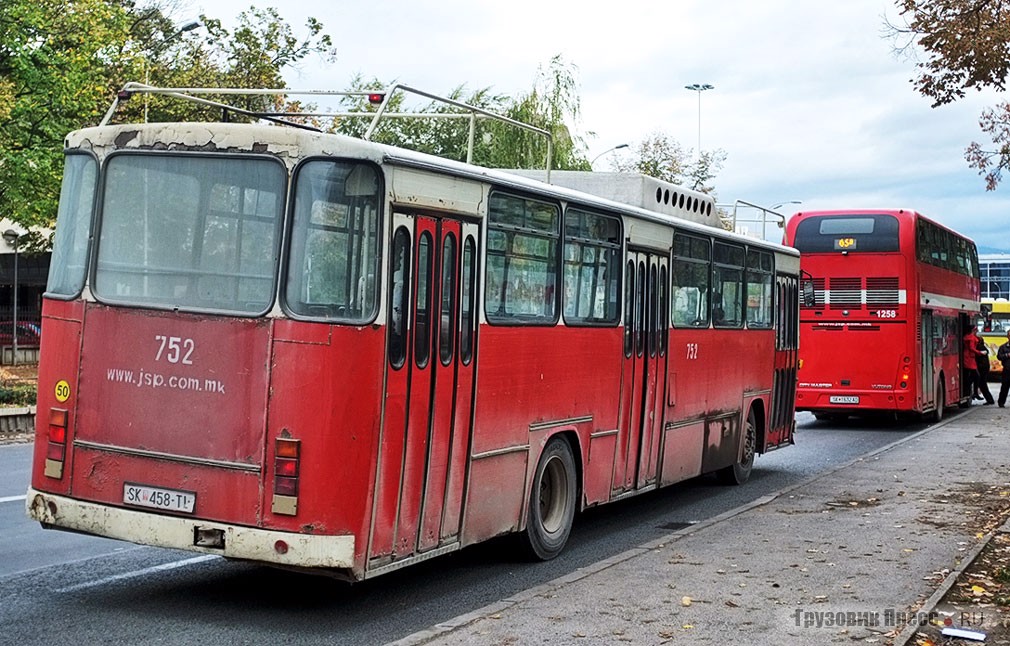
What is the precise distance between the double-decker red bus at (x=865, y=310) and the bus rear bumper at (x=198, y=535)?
19687mm

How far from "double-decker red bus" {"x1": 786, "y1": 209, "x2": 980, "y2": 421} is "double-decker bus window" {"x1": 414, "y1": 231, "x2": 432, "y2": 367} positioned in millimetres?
18449

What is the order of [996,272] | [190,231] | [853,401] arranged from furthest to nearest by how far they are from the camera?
[996,272]
[853,401]
[190,231]

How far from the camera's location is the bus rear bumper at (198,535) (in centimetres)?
786

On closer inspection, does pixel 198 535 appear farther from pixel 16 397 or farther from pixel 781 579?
pixel 16 397

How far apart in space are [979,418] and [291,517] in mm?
24700

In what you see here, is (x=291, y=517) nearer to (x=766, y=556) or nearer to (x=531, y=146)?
(x=766, y=556)

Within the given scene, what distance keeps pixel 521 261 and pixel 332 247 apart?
2.40 meters

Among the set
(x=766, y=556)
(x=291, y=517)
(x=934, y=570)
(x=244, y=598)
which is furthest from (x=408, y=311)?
(x=934, y=570)

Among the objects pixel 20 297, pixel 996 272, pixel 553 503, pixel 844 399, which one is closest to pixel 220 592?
pixel 553 503

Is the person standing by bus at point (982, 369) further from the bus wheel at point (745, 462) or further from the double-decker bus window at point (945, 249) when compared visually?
the bus wheel at point (745, 462)

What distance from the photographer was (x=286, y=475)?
25.9 ft

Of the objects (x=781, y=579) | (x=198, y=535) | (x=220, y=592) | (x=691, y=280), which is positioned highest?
(x=691, y=280)

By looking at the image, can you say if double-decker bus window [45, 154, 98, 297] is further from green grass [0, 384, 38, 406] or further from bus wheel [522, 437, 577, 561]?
green grass [0, 384, 38, 406]

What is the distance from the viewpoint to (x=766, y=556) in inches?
421
